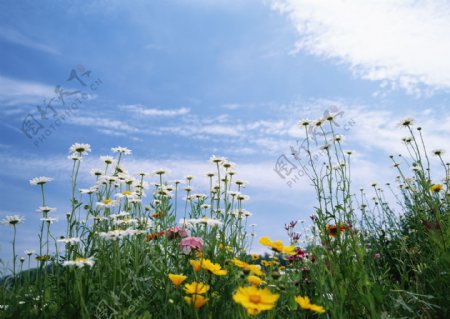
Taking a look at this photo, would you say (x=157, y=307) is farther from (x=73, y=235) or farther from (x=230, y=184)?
(x=230, y=184)

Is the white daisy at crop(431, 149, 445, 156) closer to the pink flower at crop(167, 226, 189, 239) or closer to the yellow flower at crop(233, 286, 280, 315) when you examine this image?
the pink flower at crop(167, 226, 189, 239)

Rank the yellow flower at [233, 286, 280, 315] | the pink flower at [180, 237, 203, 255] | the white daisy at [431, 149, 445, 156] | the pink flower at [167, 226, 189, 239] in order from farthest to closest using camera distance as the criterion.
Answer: the white daisy at [431, 149, 445, 156]
the pink flower at [167, 226, 189, 239]
the pink flower at [180, 237, 203, 255]
the yellow flower at [233, 286, 280, 315]

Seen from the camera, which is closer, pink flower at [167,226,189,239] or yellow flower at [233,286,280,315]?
yellow flower at [233,286,280,315]

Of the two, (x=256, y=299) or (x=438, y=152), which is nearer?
(x=256, y=299)

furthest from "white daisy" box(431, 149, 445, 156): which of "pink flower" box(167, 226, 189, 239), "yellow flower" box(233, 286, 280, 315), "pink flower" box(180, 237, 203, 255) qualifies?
"yellow flower" box(233, 286, 280, 315)

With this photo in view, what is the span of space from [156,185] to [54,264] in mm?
1497

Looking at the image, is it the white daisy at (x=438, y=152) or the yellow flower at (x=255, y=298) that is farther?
the white daisy at (x=438, y=152)

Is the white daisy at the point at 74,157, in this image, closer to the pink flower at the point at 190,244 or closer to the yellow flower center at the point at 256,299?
the pink flower at the point at 190,244

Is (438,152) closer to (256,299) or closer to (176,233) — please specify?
(176,233)

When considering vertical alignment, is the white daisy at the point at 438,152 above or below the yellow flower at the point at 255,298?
above

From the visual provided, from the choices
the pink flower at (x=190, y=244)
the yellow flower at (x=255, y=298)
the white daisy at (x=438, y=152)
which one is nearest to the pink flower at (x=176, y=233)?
the pink flower at (x=190, y=244)

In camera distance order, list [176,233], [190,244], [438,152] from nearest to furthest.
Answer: [190,244], [176,233], [438,152]

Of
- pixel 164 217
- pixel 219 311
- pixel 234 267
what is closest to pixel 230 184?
pixel 164 217

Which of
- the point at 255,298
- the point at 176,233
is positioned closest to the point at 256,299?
the point at 255,298
